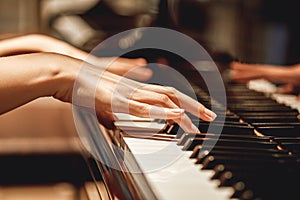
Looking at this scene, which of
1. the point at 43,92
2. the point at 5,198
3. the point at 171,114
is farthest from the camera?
the point at 5,198

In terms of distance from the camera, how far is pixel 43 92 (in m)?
1.13

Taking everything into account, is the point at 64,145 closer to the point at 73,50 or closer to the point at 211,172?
the point at 73,50

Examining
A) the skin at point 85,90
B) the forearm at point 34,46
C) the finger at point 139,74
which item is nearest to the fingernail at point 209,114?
the skin at point 85,90

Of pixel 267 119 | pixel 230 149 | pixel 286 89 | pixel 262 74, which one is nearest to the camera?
pixel 230 149

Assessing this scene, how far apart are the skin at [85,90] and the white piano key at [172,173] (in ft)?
0.24

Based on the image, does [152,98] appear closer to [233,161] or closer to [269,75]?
[233,161]

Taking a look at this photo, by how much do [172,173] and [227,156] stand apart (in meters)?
0.12

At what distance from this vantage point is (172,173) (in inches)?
32.2

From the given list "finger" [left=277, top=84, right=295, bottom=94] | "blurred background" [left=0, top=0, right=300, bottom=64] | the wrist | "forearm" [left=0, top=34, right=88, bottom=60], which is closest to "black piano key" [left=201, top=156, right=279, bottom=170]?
the wrist

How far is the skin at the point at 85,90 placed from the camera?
1054 millimetres

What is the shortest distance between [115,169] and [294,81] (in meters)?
1.16

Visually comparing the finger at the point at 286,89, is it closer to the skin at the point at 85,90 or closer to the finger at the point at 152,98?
the skin at the point at 85,90

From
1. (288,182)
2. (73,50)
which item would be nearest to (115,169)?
(288,182)

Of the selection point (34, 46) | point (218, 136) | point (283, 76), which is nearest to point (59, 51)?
point (34, 46)
